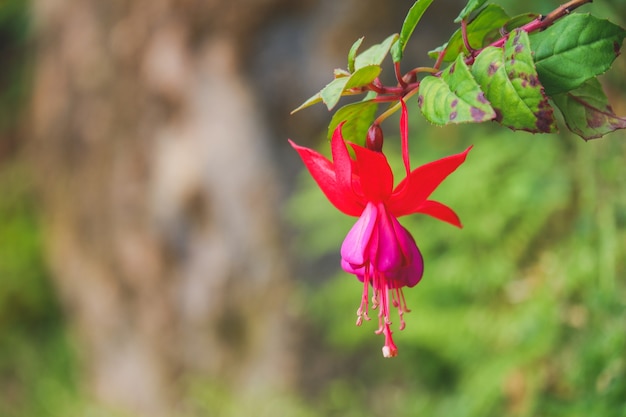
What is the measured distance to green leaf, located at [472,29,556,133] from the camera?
1.20 feet

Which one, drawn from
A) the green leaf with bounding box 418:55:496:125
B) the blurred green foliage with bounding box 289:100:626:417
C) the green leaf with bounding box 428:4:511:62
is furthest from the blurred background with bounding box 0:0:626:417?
the green leaf with bounding box 418:55:496:125

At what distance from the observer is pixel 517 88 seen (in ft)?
1.22

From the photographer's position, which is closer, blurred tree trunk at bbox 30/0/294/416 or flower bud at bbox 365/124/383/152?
flower bud at bbox 365/124/383/152

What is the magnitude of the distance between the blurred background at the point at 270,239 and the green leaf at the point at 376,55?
287 millimetres

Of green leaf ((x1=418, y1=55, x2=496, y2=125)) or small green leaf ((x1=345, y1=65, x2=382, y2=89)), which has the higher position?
small green leaf ((x1=345, y1=65, x2=382, y2=89))

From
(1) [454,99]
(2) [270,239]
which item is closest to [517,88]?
(1) [454,99]

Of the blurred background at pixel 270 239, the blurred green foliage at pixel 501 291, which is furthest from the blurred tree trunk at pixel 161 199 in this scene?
the blurred green foliage at pixel 501 291

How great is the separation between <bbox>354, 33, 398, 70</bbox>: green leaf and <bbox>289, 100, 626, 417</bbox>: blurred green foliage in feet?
1.25

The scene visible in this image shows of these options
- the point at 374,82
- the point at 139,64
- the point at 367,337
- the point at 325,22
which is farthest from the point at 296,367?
the point at 374,82

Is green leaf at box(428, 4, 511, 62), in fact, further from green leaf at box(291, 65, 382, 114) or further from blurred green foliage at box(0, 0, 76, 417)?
blurred green foliage at box(0, 0, 76, 417)

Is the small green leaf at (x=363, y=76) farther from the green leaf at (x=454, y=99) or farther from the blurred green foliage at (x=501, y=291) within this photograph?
the blurred green foliage at (x=501, y=291)

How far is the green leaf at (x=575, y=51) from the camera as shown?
40 centimetres

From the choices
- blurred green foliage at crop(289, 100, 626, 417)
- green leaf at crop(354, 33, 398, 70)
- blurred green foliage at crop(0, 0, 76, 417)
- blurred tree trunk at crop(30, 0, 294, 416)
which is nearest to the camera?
green leaf at crop(354, 33, 398, 70)

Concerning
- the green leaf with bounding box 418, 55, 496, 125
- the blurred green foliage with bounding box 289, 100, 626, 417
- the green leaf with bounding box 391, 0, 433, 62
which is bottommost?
the green leaf with bounding box 418, 55, 496, 125
